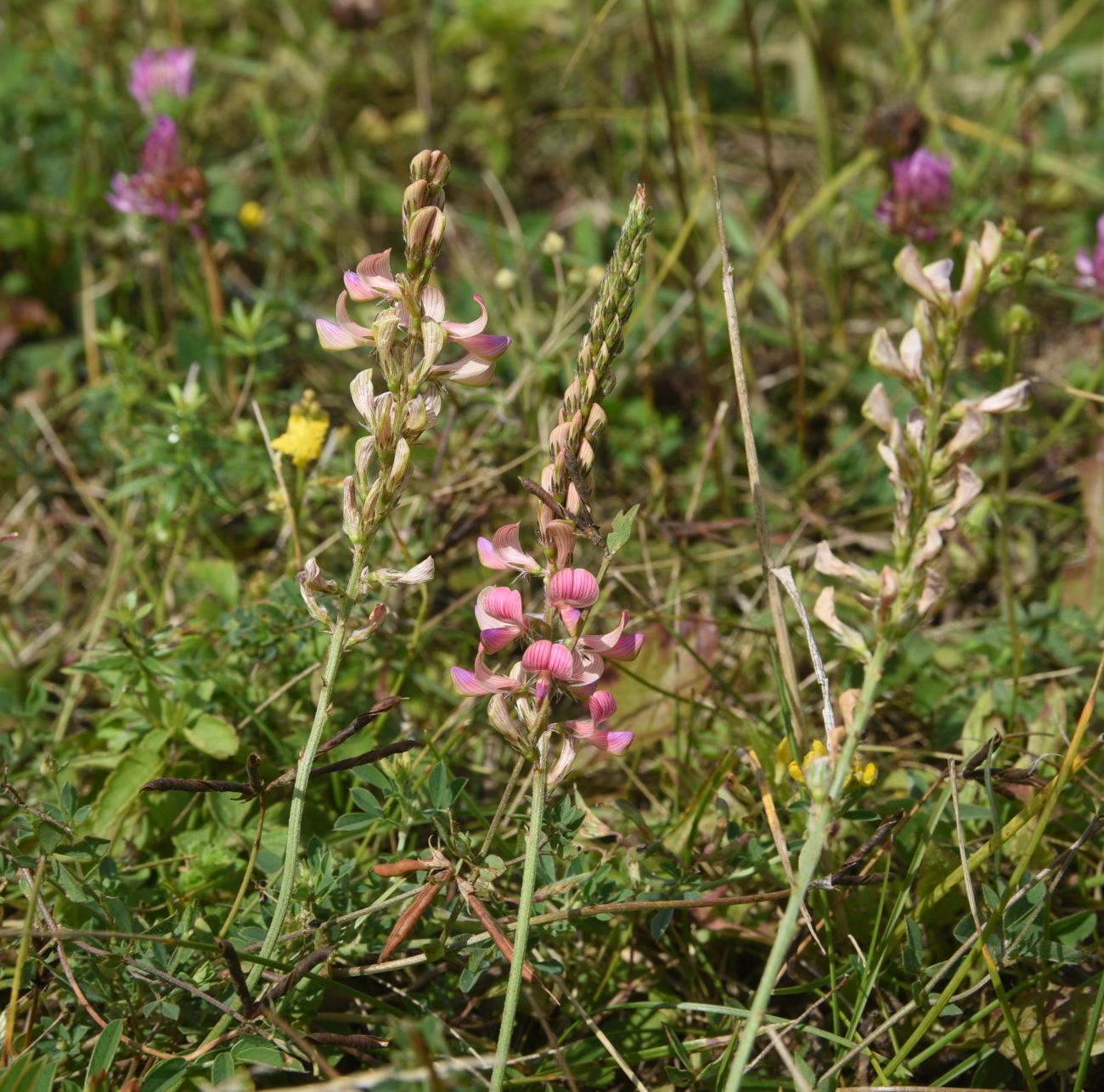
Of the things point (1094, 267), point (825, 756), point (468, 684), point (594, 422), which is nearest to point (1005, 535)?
point (825, 756)

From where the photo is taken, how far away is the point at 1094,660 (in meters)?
2.50

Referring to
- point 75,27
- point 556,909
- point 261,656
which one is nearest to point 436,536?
point 261,656

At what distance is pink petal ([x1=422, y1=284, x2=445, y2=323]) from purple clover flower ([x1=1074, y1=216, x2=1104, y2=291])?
1.99 meters

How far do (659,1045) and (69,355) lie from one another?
2.77 metres

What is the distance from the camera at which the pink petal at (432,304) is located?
1.54 meters

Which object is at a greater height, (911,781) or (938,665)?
(911,781)

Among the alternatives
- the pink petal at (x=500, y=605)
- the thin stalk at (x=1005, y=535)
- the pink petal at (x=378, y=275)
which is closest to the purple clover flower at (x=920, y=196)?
the thin stalk at (x=1005, y=535)

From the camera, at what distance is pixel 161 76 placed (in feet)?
12.0

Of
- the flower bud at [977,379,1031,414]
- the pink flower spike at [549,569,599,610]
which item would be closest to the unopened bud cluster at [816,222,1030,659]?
the flower bud at [977,379,1031,414]

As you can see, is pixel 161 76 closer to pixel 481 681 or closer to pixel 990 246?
pixel 481 681

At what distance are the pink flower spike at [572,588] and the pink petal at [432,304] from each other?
15.3 inches

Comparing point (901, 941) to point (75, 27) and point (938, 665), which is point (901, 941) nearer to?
point (938, 665)

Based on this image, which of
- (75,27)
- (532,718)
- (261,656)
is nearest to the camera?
(532,718)

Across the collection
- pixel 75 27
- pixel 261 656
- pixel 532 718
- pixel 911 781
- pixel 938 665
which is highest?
pixel 75 27
